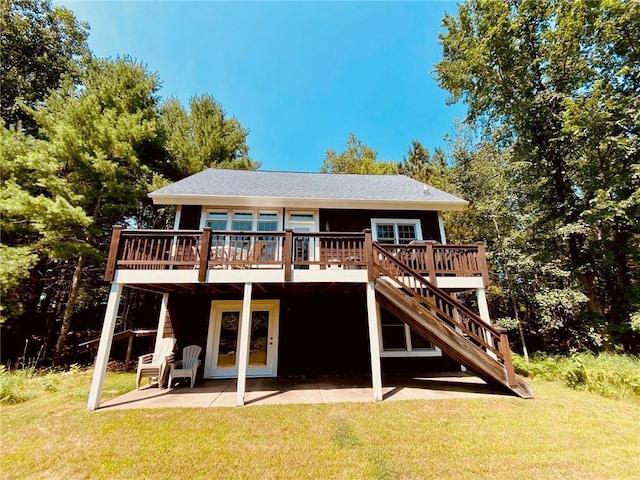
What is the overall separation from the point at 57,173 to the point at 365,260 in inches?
487

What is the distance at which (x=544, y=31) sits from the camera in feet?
37.6

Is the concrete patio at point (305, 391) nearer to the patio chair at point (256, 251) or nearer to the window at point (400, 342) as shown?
the window at point (400, 342)

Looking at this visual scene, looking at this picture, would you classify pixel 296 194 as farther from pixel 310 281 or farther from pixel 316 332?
pixel 316 332

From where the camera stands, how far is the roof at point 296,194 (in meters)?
8.27

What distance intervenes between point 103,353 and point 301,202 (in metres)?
6.06

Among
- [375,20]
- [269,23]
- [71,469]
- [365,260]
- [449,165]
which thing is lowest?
[71,469]

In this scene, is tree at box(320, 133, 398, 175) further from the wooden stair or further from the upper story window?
the wooden stair

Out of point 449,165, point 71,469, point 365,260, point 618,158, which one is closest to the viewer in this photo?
point 71,469

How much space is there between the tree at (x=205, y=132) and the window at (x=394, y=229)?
11.5 m

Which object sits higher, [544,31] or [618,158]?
[544,31]

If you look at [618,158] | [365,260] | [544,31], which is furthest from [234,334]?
[544,31]

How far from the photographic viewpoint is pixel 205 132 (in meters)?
16.9

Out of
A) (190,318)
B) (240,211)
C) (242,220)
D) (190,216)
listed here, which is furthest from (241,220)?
(190,318)

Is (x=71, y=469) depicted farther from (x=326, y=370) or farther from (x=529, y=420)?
(x=529, y=420)
